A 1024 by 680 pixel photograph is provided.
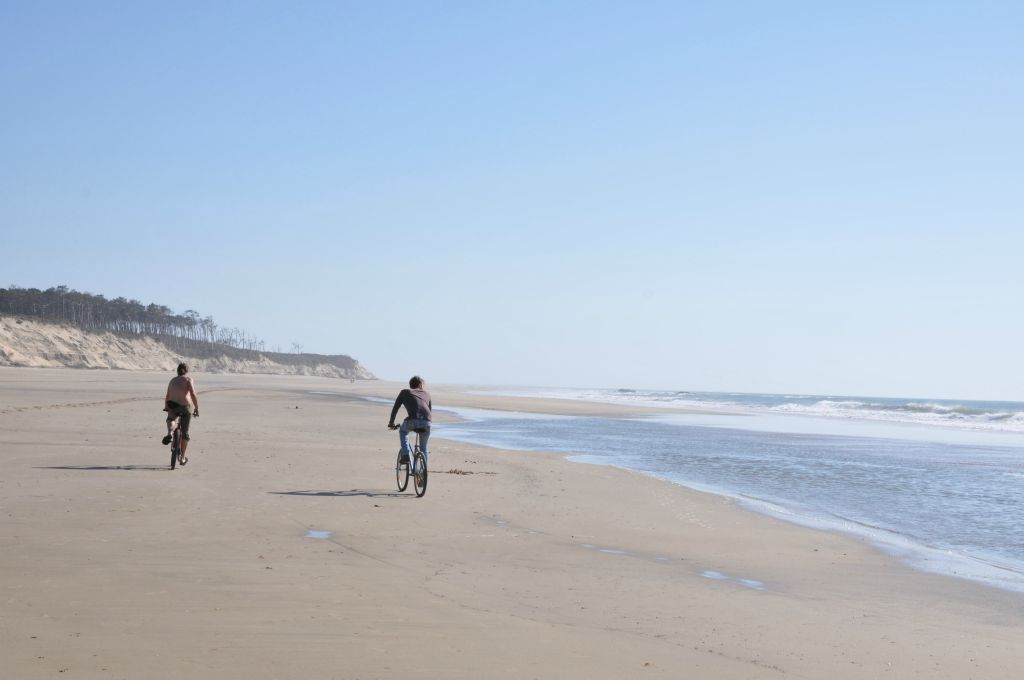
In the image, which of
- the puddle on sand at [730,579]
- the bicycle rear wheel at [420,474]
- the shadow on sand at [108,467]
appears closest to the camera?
the puddle on sand at [730,579]

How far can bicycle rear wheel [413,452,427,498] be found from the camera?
1353 cm

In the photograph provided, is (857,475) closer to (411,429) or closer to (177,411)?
(411,429)

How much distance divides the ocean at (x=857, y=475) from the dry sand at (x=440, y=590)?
1.25m

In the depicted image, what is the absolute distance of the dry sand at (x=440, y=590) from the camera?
561 cm

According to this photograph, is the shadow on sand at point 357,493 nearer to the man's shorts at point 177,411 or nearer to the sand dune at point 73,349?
the man's shorts at point 177,411

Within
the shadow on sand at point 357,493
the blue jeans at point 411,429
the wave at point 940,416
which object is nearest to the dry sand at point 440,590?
the shadow on sand at point 357,493

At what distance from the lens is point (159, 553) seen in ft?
27.7

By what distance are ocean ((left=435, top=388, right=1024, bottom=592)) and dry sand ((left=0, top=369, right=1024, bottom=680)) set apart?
1.25 metres

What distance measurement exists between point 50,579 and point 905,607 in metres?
7.60

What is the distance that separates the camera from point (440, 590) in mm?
7473

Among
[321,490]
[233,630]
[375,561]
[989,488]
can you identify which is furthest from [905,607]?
[989,488]

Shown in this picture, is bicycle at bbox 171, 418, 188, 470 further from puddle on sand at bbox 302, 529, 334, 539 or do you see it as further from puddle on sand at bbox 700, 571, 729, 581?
puddle on sand at bbox 700, 571, 729, 581

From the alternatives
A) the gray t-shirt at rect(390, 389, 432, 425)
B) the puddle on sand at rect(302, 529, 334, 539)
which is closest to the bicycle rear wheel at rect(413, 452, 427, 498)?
the gray t-shirt at rect(390, 389, 432, 425)

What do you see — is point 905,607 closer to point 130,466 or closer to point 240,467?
point 240,467
